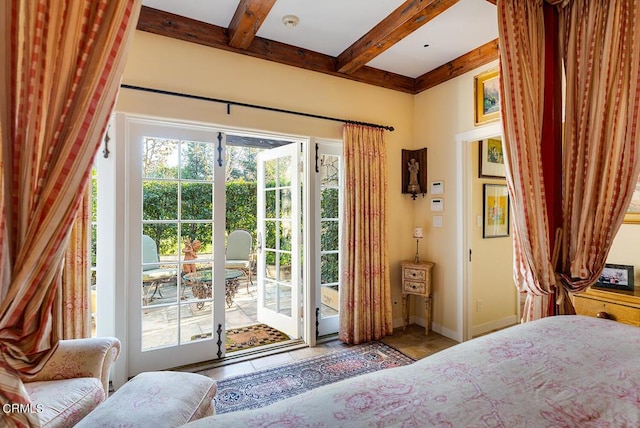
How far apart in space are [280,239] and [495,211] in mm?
2361

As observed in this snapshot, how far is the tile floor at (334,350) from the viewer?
2621 millimetres

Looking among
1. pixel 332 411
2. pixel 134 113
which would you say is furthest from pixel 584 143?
pixel 134 113

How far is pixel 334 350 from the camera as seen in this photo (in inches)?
118

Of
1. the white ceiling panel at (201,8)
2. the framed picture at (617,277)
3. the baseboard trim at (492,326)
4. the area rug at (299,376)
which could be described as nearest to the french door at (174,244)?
the area rug at (299,376)

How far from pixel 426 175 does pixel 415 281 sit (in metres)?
1.17

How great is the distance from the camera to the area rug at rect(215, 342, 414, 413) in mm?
2201

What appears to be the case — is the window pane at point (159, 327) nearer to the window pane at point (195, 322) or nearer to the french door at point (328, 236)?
the window pane at point (195, 322)

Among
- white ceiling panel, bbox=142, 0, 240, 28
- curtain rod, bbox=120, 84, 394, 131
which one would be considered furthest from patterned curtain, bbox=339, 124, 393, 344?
white ceiling panel, bbox=142, 0, 240, 28

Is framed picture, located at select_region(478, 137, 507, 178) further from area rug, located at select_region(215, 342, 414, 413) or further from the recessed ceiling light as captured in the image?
the recessed ceiling light

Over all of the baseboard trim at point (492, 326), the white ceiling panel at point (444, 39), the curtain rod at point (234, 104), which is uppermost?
the white ceiling panel at point (444, 39)

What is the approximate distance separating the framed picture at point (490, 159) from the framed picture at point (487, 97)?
433 millimetres

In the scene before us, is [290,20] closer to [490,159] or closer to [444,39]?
[444,39]

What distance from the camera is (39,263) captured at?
89cm

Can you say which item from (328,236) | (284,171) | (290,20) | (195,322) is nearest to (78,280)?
(195,322)
